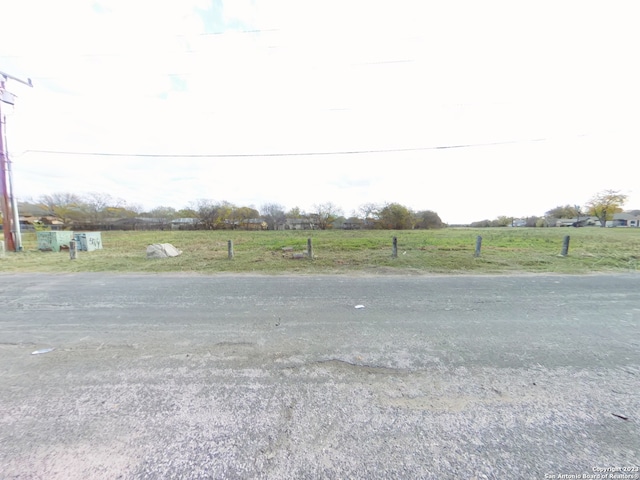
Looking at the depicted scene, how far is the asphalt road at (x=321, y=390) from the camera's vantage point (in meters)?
1.62

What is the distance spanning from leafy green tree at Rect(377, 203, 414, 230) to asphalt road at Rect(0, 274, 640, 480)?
154 ft

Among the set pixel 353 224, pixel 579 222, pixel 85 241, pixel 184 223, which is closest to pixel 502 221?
pixel 579 222

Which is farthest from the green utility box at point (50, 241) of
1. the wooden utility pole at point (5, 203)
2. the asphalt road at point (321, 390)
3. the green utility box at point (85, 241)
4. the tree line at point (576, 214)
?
the tree line at point (576, 214)

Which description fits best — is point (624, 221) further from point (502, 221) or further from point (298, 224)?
point (298, 224)

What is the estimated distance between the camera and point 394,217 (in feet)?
165

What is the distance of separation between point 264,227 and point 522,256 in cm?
4945

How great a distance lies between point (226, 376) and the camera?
8.30 feet

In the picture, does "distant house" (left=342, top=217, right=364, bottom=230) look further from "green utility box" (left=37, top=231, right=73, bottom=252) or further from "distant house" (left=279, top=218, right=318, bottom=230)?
"green utility box" (left=37, top=231, right=73, bottom=252)

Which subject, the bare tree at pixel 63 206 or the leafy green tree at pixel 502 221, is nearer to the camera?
the bare tree at pixel 63 206

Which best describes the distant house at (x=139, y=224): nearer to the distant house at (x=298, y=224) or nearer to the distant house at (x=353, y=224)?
the distant house at (x=298, y=224)

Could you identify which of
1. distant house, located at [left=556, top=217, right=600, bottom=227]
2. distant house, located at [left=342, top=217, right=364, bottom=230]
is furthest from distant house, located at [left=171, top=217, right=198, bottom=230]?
distant house, located at [left=556, top=217, right=600, bottom=227]

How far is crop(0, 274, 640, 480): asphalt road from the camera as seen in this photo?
1618mm

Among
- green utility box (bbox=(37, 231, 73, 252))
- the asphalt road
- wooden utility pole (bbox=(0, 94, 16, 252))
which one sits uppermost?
wooden utility pole (bbox=(0, 94, 16, 252))

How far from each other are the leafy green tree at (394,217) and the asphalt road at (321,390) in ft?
154
